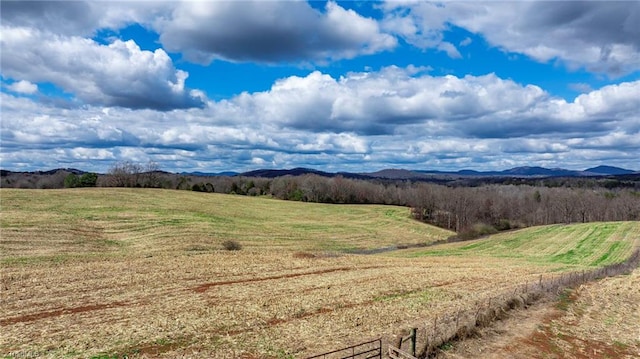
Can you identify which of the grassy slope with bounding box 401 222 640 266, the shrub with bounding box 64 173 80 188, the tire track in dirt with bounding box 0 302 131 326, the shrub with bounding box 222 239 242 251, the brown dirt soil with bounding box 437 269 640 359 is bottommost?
the grassy slope with bounding box 401 222 640 266

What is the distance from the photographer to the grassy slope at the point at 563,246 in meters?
54.8

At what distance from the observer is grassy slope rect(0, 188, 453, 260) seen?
1797 inches

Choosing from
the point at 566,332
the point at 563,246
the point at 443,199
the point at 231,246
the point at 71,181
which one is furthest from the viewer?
the point at 443,199

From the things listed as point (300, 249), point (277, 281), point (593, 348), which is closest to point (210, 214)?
point (300, 249)

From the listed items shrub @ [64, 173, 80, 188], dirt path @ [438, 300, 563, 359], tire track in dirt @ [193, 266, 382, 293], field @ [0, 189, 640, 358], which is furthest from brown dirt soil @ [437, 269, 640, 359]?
shrub @ [64, 173, 80, 188]

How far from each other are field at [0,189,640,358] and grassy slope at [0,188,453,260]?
0.29 m

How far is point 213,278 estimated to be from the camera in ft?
109

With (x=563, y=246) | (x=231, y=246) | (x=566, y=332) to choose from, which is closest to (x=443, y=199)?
(x=563, y=246)

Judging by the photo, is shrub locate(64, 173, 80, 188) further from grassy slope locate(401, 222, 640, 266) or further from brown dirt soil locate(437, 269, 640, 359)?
brown dirt soil locate(437, 269, 640, 359)

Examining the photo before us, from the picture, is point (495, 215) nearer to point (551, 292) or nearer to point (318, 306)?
point (551, 292)

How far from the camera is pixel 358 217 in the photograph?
97.6 metres

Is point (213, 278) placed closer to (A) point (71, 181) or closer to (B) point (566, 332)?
(B) point (566, 332)

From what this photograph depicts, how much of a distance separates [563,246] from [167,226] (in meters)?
58.1

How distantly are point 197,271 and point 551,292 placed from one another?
27357 mm
